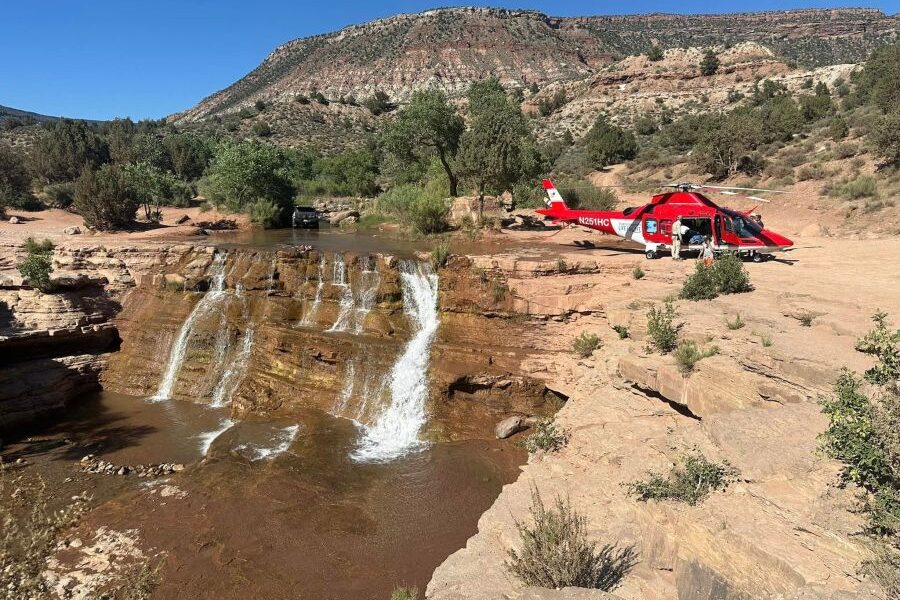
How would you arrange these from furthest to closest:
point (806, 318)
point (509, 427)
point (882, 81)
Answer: point (882, 81), point (509, 427), point (806, 318)

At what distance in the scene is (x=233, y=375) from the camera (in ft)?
45.4

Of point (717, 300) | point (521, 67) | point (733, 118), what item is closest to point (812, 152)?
point (733, 118)

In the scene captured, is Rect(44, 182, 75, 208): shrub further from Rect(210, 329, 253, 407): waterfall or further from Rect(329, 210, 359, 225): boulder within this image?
Rect(210, 329, 253, 407): waterfall

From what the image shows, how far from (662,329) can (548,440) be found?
3.27m

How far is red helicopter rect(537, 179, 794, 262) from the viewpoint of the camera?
46.4 ft

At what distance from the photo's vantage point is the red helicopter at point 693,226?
1415cm

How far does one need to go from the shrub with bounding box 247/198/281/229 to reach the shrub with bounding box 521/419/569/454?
23514 millimetres

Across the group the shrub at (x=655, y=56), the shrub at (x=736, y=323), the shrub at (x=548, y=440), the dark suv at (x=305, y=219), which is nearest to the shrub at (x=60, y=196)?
the dark suv at (x=305, y=219)

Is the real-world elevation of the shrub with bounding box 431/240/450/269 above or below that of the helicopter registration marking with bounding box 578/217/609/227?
below

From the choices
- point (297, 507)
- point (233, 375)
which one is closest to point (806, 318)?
point (297, 507)

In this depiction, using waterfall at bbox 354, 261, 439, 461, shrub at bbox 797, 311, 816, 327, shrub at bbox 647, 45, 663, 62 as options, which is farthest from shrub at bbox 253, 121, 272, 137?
shrub at bbox 797, 311, 816, 327

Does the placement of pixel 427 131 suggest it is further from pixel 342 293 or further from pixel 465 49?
pixel 465 49

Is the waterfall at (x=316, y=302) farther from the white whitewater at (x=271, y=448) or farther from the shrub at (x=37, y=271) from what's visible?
the shrub at (x=37, y=271)

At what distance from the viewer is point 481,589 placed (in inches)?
241
